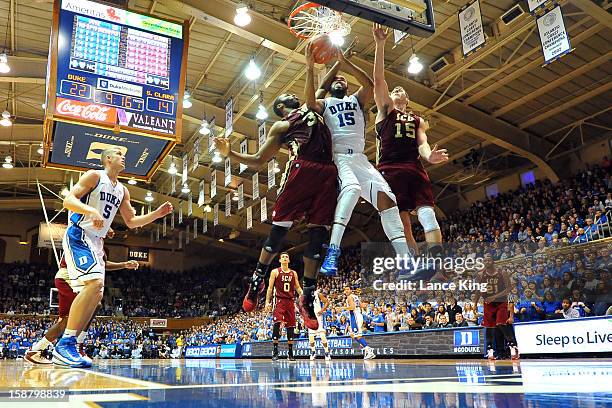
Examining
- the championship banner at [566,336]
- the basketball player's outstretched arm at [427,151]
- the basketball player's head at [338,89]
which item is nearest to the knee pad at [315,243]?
the basketball player's outstretched arm at [427,151]

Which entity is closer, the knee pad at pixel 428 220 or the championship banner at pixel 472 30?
the knee pad at pixel 428 220

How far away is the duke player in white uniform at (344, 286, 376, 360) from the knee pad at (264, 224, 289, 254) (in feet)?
21.0

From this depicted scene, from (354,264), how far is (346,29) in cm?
1819

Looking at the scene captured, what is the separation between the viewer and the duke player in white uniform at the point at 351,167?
3.05m

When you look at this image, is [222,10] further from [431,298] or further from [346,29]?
[346,29]

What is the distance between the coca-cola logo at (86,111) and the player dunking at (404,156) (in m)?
4.17

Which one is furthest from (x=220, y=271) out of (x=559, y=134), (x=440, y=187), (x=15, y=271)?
(x=559, y=134)

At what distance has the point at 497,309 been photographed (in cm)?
775

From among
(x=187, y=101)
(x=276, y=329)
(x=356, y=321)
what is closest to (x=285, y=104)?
(x=276, y=329)

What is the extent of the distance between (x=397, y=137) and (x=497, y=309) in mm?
5392

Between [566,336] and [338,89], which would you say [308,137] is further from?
[566,336]

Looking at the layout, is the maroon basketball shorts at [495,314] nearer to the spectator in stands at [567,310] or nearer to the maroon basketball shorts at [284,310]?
the spectator in stands at [567,310]

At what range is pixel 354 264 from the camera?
2100cm

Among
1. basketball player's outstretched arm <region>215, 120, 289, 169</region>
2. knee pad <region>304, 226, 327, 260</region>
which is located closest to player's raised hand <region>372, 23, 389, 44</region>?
basketball player's outstretched arm <region>215, 120, 289, 169</region>
